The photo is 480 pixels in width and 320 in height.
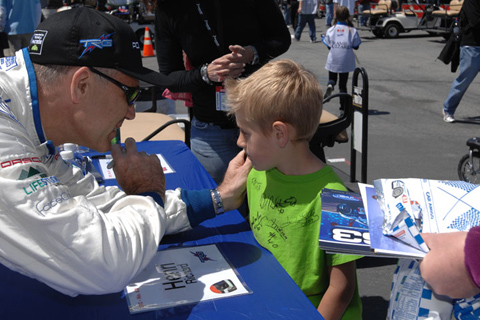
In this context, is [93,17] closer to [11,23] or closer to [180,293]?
[180,293]

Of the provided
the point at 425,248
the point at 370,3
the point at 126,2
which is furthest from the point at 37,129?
the point at 370,3

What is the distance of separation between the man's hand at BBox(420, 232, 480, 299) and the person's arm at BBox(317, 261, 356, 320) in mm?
436

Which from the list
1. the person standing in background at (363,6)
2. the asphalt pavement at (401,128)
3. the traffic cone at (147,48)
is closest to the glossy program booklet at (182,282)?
the asphalt pavement at (401,128)

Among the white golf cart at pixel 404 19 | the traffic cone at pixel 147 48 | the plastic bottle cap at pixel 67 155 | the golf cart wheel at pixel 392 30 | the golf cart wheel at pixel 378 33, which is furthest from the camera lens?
the golf cart wheel at pixel 378 33

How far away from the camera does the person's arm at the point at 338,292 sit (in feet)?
5.54

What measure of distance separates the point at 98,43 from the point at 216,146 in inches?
51.6

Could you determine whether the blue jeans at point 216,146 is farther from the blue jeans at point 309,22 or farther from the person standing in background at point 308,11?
the blue jeans at point 309,22

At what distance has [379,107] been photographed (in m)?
8.12

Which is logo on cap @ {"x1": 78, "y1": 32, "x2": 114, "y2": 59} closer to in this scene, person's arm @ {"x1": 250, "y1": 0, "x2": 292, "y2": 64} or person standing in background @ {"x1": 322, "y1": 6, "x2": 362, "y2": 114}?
person's arm @ {"x1": 250, "y1": 0, "x2": 292, "y2": 64}

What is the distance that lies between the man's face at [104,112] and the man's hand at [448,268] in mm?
1020

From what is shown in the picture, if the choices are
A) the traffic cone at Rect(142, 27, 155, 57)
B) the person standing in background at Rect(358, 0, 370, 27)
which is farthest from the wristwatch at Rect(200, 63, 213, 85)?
the person standing in background at Rect(358, 0, 370, 27)

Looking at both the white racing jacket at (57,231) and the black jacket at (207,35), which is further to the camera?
the black jacket at (207,35)

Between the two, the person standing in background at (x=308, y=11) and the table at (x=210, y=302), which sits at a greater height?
the table at (x=210, y=302)

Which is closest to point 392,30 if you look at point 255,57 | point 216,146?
point 255,57
